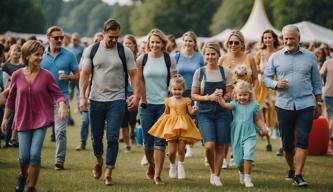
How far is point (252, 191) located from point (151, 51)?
2.70m

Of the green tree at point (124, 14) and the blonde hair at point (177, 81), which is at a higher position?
the green tree at point (124, 14)

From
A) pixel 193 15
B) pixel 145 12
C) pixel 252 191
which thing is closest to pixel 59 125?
pixel 252 191

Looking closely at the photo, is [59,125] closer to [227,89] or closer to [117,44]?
[117,44]

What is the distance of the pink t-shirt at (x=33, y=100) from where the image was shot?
8.84m

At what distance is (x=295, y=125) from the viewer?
34.3ft

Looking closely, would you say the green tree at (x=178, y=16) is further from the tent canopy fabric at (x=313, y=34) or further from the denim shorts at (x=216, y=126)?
the denim shorts at (x=216, y=126)

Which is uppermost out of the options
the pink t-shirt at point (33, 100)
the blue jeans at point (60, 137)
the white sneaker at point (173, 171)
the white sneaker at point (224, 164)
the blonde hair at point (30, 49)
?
the blonde hair at point (30, 49)

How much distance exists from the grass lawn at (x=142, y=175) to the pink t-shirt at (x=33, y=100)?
3.87 ft

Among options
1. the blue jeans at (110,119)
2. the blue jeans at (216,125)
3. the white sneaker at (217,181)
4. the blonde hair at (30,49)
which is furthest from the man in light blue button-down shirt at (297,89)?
the blonde hair at (30,49)

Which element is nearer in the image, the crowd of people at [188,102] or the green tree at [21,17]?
the crowd of people at [188,102]

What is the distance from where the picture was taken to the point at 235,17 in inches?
3551

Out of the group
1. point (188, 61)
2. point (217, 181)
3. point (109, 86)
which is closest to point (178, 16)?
point (188, 61)

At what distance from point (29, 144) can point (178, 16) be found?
8182 centimetres

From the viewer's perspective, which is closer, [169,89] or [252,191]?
[252,191]
